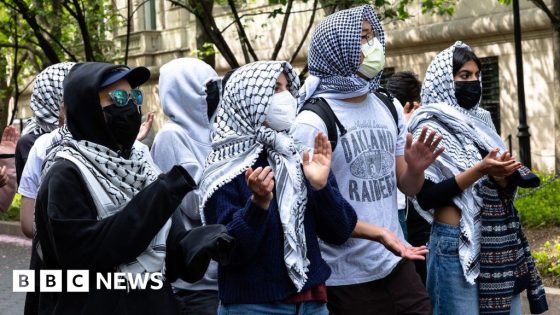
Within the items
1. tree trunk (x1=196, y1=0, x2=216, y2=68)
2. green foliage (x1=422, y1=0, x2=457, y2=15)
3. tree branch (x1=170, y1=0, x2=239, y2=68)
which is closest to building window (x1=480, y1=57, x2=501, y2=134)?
green foliage (x1=422, y1=0, x2=457, y2=15)

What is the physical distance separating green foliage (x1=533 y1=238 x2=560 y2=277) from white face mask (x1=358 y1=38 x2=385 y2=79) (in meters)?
4.02

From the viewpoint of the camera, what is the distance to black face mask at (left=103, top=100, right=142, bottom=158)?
3932 millimetres

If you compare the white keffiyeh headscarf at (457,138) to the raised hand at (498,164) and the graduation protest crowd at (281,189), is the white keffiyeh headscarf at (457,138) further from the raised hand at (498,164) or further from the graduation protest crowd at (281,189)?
the raised hand at (498,164)

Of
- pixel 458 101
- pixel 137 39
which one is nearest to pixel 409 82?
pixel 458 101

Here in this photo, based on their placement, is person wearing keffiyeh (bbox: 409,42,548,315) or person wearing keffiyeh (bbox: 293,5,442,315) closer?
person wearing keffiyeh (bbox: 293,5,442,315)

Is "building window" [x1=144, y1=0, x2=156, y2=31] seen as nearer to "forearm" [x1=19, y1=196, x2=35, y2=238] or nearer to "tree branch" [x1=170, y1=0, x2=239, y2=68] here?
"tree branch" [x1=170, y1=0, x2=239, y2=68]

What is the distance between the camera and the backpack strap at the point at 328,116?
15.9 ft

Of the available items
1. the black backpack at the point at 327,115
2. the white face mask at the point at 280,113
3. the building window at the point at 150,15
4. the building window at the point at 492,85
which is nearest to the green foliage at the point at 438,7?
the building window at the point at 492,85

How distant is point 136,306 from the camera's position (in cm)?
384

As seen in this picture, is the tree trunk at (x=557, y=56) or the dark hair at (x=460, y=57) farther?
the tree trunk at (x=557, y=56)

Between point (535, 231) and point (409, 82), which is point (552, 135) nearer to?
point (535, 231)

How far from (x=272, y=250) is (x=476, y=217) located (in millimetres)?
1561

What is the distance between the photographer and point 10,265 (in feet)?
42.8

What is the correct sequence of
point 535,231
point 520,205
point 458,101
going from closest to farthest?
point 458,101, point 535,231, point 520,205
